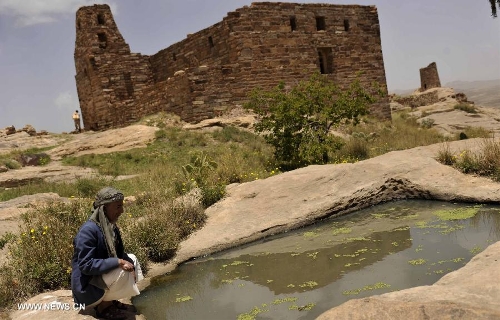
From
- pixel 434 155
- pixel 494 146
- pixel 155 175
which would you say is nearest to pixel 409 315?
pixel 494 146

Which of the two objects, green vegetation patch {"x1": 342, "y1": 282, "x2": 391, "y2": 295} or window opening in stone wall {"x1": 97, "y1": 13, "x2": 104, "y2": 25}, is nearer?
green vegetation patch {"x1": 342, "y1": 282, "x2": 391, "y2": 295}

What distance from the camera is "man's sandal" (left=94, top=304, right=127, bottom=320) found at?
4.66m

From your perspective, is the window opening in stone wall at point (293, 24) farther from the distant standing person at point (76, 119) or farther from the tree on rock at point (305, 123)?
the distant standing person at point (76, 119)

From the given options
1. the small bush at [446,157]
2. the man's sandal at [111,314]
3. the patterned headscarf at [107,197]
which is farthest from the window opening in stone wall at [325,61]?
the man's sandal at [111,314]

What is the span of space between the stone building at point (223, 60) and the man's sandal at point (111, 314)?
14062 millimetres

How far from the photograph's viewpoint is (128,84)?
22.3 m

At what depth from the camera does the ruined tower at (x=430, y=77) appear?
118 ft

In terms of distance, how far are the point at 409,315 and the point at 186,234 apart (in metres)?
5.38

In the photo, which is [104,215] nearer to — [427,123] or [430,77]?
[427,123]

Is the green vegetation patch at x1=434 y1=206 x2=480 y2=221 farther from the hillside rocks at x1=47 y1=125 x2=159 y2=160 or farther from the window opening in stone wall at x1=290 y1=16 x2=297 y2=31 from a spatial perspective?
the window opening in stone wall at x1=290 y1=16 x2=297 y2=31

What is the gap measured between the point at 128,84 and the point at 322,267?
18375 millimetres

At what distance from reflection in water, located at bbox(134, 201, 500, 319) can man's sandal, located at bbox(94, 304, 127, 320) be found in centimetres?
57

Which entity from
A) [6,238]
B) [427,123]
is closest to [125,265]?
[6,238]

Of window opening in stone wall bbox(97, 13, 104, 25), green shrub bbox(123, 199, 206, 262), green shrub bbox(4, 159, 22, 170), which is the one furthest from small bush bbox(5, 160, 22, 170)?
window opening in stone wall bbox(97, 13, 104, 25)
